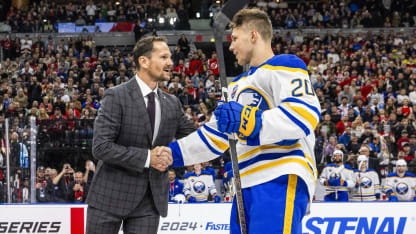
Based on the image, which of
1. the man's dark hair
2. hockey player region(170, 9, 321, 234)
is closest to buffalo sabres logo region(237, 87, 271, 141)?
hockey player region(170, 9, 321, 234)

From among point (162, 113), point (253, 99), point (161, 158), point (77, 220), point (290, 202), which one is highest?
point (253, 99)

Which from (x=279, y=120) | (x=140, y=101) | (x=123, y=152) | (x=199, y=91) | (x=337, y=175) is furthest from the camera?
(x=199, y=91)

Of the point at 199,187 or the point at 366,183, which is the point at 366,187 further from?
the point at 199,187

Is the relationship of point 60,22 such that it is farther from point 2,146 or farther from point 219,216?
point 219,216

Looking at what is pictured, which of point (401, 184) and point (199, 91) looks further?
point (199, 91)

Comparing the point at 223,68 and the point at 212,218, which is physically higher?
the point at 223,68

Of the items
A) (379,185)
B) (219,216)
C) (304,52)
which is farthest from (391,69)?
(219,216)

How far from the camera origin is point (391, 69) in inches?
578

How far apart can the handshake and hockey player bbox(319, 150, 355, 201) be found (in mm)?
6111

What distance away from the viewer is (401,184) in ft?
29.9

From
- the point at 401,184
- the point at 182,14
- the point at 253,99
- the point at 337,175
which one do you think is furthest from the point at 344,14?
the point at 253,99

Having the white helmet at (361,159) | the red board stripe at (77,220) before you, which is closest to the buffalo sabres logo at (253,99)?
the red board stripe at (77,220)

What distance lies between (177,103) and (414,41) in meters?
15.2

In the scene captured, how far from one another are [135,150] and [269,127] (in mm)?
911
